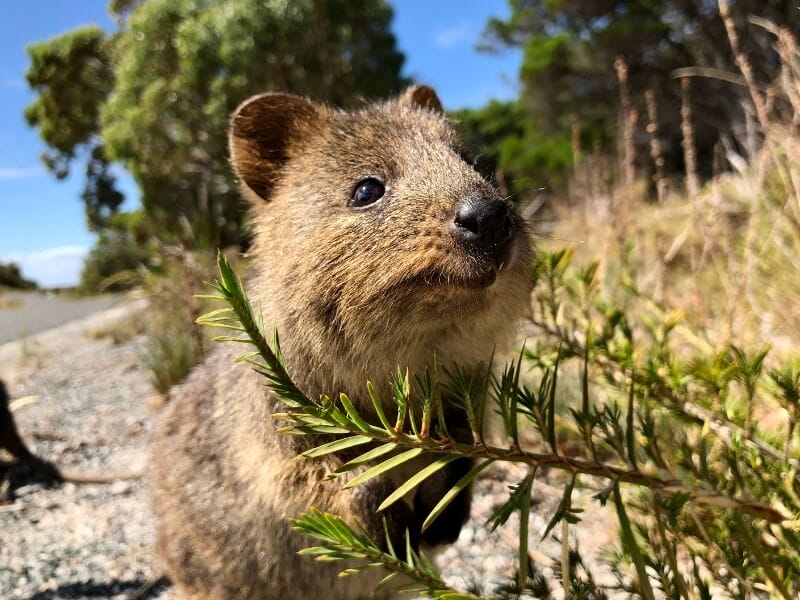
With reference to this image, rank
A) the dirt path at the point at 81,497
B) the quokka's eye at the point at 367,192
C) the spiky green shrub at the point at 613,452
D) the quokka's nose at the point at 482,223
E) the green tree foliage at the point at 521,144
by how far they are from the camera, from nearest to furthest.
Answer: the spiky green shrub at the point at 613,452 < the quokka's nose at the point at 482,223 < the quokka's eye at the point at 367,192 < the dirt path at the point at 81,497 < the green tree foliage at the point at 521,144

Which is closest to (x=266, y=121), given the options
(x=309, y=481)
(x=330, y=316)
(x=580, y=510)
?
(x=330, y=316)

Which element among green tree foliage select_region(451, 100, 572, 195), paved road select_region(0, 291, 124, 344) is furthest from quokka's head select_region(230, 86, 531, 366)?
green tree foliage select_region(451, 100, 572, 195)

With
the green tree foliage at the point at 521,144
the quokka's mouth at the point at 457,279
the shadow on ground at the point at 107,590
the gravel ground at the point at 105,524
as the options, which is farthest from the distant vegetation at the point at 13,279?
the quokka's mouth at the point at 457,279

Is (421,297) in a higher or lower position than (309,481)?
higher

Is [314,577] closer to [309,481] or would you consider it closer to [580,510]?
[309,481]

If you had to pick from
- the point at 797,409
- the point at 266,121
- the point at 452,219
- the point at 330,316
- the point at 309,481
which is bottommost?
the point at 309,481

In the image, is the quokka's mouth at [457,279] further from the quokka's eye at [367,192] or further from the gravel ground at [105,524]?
the gravel ground at [105,524]
